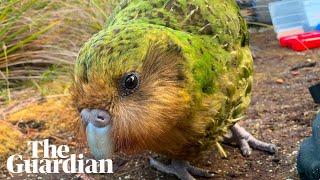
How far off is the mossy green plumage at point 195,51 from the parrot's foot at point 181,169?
347mm

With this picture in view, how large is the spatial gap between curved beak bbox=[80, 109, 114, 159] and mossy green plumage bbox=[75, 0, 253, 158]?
0.50 ft

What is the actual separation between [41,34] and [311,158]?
3.33m

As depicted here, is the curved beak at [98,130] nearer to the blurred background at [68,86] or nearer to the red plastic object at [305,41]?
the blurred background at [68,86]

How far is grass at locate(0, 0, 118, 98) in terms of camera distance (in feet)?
18.4

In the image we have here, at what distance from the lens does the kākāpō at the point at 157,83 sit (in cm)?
282

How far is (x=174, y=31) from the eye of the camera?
3.10m

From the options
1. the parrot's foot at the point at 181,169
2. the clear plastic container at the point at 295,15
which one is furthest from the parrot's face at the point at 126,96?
the clear plastic container at the point at 295,15

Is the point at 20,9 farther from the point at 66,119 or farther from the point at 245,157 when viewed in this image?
the point at 245,157

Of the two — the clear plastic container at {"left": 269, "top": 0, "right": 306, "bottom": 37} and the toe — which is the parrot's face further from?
the clear plastic container at {"left": 269, "top": 0, "right": 306, "bottom": 37}

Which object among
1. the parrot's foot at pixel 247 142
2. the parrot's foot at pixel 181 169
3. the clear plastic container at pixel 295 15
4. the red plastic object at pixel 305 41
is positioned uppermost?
the clear plastic container at pixel 295 15

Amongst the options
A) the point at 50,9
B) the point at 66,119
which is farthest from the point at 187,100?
the point at 50,9

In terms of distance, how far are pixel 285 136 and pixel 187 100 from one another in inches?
50.6

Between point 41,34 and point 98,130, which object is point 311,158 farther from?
point 41,34

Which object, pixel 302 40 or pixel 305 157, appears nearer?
pixel 305 157
